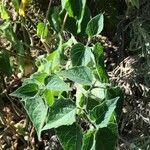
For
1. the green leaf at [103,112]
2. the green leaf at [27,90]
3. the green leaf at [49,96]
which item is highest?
the green leaf at [27,90]

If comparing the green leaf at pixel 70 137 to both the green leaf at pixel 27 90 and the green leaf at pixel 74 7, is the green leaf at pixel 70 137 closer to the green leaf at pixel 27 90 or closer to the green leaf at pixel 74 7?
the green leaf at pixel 27 90

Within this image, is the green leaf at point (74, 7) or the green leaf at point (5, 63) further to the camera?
the green leaf at point (5, 63)

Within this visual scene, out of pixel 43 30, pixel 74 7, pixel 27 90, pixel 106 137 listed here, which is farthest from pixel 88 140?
pixel 43 30

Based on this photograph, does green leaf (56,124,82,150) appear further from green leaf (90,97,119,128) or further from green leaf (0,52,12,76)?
green leaf (0,52,12,76)

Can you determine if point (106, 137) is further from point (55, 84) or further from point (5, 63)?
point (5, 63)

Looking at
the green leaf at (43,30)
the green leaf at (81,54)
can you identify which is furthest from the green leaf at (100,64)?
the green leaf at (43,30)

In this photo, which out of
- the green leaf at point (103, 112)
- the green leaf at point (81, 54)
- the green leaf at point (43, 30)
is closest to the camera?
the green leaf at point (103, 112)

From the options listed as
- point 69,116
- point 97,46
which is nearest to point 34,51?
point 97,46
